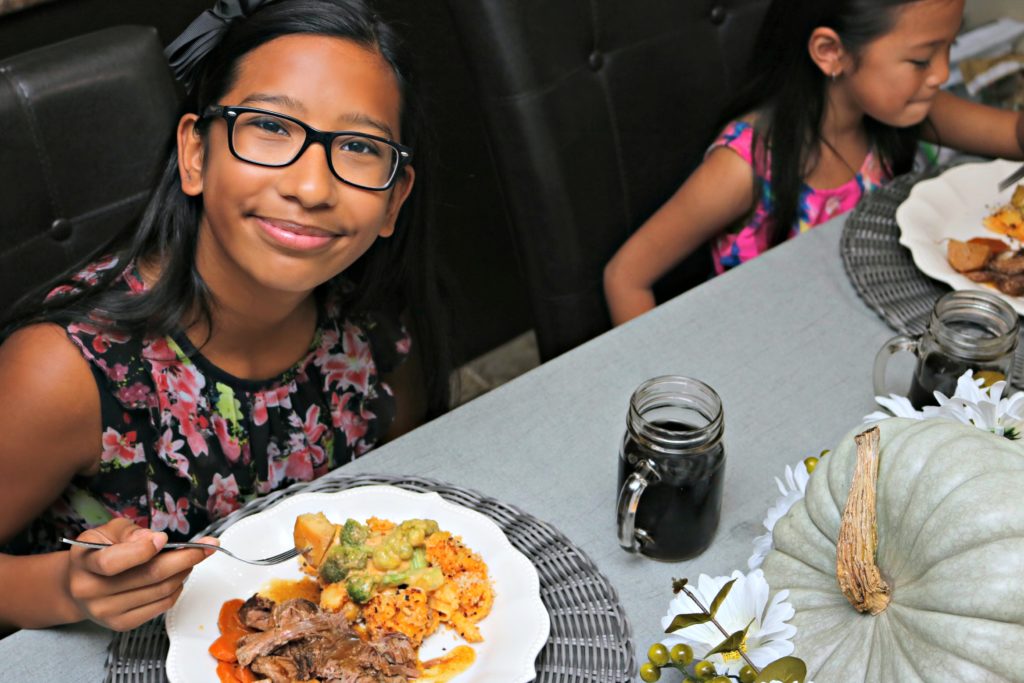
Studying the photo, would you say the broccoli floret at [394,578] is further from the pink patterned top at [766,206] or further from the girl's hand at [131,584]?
the pink patterned top at [766,206]

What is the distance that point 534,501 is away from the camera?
39.1 inches

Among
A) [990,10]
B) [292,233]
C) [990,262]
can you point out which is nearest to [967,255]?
[990,262]

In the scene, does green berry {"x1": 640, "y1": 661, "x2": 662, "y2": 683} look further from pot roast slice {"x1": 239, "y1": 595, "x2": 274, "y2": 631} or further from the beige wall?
the beige wall

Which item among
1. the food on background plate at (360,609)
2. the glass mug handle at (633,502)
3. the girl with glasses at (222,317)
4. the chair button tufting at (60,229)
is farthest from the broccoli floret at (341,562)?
the chair button tufting at (60,229)

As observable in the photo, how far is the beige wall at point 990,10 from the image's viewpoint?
99.9 inches

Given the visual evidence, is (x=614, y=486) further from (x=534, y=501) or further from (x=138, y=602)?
(x=138, y=602)

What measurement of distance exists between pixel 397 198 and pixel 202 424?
341 millimetres

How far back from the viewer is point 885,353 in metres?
1.06

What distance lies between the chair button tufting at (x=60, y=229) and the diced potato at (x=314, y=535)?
1.79ft

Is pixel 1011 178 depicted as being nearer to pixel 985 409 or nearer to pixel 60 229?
pixel 985 409

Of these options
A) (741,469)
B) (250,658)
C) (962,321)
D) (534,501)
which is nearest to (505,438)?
(534,501)

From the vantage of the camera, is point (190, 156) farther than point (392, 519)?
Yes

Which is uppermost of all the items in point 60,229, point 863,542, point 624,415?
point 60,229

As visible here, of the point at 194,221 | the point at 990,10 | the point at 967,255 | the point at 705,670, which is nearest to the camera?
the point at 705,670
